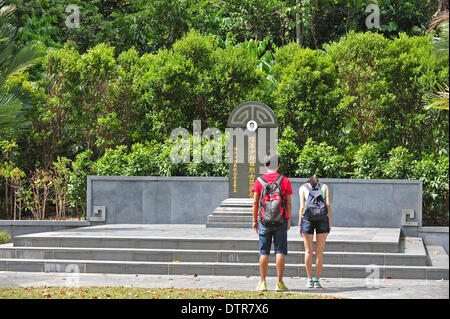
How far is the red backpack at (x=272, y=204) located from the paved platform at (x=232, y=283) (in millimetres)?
1235

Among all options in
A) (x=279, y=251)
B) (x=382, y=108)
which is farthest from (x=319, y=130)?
(x=279, y=251)

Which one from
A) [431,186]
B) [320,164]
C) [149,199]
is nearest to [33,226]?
[149,199]

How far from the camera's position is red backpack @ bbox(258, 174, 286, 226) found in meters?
8.19

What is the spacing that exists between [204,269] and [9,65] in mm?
8980

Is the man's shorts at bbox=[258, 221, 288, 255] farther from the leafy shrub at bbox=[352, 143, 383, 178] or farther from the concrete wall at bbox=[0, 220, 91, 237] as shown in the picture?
the concrete wall at bbox=[0, 220, 91, 237]

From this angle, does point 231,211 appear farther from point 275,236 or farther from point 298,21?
point 298,21

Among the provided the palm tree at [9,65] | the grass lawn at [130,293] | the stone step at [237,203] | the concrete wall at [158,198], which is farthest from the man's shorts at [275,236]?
the palm tree at [9,65]

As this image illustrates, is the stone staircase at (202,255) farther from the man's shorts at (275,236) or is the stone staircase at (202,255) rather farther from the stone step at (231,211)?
the man's shorts at (275,236)

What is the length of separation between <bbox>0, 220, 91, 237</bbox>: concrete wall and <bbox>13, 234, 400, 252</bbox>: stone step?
3.51 m

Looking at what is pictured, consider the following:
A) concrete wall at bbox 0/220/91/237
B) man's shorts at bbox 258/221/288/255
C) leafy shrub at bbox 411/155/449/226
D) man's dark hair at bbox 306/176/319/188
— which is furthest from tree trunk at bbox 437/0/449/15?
concrete wall at bbox 0/220/91/237

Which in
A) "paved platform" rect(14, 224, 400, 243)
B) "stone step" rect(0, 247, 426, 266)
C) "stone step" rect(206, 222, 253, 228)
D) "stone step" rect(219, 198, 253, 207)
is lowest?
"stone step" rect(0, 247, 426, 266)

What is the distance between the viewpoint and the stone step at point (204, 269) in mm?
10188

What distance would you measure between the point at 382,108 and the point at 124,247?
8372 millimetres

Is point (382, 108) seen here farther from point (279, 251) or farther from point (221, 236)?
point (279, 251)
